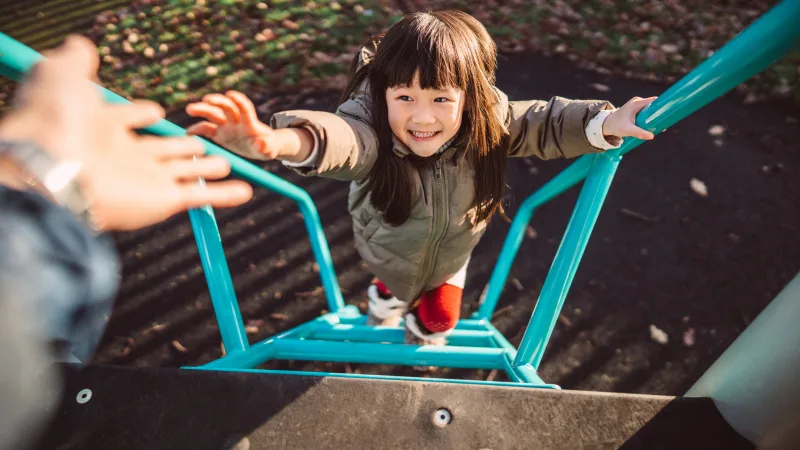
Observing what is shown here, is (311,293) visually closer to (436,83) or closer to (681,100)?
(436,83)

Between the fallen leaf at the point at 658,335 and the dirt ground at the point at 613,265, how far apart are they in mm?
17

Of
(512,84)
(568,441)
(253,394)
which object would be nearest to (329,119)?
(253,394)

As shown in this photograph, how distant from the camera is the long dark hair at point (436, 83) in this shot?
3.50ft

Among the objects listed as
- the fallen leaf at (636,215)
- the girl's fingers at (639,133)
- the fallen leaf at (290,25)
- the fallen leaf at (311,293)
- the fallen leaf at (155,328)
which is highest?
the girl's fingers at (639,133)

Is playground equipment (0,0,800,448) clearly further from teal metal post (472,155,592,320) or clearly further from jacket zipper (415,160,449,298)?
jacket zipper (415,160,449,298)

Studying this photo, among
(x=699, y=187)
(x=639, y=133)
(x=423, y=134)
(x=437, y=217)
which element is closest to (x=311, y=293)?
(x=437, y=217)

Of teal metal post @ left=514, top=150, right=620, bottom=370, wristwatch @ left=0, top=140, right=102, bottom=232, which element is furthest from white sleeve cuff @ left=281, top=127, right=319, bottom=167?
teal metal post @ left=514, top=150, right=620, bottom=370

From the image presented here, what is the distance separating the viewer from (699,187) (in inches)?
104

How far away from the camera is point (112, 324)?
2.33 meters

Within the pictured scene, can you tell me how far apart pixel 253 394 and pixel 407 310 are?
92 cm

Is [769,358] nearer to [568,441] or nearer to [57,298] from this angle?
[568,441]

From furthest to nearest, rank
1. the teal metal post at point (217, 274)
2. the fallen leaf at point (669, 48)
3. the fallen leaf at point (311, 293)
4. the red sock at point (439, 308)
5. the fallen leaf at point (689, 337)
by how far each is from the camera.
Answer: the fallen leaf at point (669, 48), the fallen leaf at point (311, 293), the fallen leaf at point (689, 337), the red sock at point (439, 308), the teal metal post at point (217, 274)

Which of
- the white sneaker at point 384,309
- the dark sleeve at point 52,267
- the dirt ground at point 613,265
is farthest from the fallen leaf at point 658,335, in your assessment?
the dark sleeve at point 52,267

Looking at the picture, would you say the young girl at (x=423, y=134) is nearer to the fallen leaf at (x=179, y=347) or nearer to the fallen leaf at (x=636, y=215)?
the fallen leaf at (x=179, y=347)
